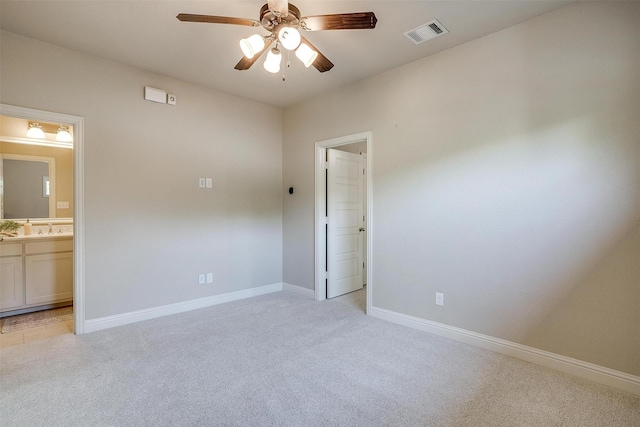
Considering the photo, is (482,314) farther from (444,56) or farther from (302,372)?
(444,56)

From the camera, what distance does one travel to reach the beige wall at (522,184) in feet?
6.92

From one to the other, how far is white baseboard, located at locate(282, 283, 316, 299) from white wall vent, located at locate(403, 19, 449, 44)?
3172 mm

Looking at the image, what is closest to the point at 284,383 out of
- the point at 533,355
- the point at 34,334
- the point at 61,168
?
the point at 533,355

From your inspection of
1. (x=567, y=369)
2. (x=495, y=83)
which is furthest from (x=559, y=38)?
(x=567, y=369)

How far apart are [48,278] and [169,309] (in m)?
1.57

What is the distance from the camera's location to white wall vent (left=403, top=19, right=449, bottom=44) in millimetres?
2508

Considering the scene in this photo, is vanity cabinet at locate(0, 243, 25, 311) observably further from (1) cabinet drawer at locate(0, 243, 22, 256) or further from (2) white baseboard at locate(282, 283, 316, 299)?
(2) white baseboard at locate(282, 283, 316, 299)

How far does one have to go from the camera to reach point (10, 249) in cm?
344

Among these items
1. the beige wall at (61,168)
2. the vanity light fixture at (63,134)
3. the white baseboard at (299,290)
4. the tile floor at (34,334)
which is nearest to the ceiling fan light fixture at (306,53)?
the white baseboard at (299,290)

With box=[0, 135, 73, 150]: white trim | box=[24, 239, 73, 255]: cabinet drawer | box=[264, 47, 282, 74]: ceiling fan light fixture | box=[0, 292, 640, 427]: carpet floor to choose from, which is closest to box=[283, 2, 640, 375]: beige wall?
box=[0, 292, 640, 427]: carpet floor

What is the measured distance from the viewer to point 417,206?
10.3 feet

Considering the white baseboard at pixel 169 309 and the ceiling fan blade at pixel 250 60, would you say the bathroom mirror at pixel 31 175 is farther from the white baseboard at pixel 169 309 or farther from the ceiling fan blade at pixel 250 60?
the ceiling fan blade at pixel 250 60

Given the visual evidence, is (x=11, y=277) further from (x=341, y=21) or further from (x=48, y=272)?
(x=341, y=21)

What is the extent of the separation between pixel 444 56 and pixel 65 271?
16.3ft
